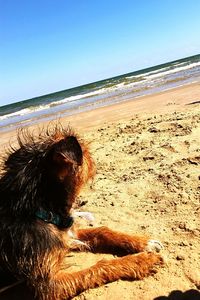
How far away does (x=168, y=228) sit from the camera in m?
3.74

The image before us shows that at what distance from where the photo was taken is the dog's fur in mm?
2773

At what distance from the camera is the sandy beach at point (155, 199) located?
300 cm

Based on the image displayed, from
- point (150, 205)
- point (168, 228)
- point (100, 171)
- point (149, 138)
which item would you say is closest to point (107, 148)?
point (149, 138)

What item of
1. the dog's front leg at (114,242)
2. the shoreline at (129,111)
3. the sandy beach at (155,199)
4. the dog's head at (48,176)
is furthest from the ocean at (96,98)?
the dog's head at (48,176)

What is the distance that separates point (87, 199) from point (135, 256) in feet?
5.83

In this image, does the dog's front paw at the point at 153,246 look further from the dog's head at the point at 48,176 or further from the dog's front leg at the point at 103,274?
the dog's head at the point at 48,176

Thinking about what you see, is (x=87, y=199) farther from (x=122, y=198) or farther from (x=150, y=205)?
(x=150, y=205)

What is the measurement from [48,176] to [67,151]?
28 centimetres

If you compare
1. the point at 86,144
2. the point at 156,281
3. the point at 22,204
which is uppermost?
the point at 86,144

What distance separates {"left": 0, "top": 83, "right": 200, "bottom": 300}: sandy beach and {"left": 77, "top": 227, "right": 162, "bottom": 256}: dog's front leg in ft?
0.38

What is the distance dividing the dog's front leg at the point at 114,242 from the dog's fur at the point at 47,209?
0.95ft

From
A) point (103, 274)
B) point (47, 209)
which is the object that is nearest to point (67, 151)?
point (47, 209)

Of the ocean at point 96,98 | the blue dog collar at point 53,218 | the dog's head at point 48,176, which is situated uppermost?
the dog's head at point 48,176

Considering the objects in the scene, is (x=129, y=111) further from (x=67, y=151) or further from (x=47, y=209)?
(x=67, y=151)
